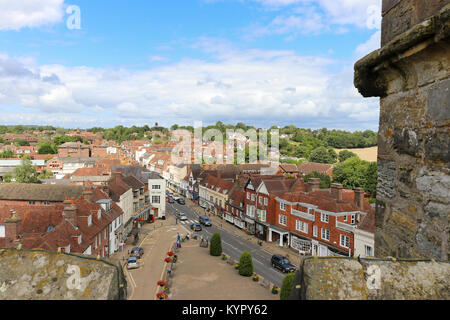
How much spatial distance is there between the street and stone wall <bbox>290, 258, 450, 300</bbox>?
26.5 metres

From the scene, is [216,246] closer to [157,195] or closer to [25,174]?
[157,195]

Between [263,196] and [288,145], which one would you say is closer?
[263,196]

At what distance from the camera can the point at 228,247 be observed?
38.3m

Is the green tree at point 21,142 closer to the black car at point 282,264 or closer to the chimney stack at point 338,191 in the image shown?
the black car at point 282,264

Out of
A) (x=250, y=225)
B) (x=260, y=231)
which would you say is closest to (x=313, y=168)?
(x=250, y=225)

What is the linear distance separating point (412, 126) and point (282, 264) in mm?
28825

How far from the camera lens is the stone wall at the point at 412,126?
3.01 m

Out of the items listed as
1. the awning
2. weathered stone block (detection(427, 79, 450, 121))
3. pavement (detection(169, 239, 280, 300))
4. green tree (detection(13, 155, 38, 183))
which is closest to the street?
pavement (detection(169, 239, 280, 300))

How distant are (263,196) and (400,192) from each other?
38360mm

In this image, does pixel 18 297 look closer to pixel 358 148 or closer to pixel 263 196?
pixel 263 196

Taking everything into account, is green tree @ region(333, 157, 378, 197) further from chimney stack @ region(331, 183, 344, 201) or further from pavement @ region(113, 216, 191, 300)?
pavement @ region(113, 216, 191, 300)

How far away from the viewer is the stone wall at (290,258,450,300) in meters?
2.35

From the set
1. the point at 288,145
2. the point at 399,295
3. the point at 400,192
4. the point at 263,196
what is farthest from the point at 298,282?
the point at 288,145

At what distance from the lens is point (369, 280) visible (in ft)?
7.93
